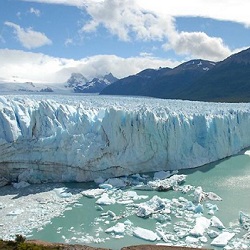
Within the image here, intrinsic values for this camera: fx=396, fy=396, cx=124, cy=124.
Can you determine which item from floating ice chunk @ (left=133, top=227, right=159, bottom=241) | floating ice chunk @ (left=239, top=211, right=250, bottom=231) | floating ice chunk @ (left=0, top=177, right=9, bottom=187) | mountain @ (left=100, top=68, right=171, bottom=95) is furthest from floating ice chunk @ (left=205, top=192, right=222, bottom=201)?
mountain @ (left=100, top=68, right=171, bottom=95)

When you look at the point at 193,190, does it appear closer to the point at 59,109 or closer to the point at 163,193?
the point at 163,193

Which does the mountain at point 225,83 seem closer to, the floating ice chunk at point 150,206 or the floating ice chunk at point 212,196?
the floating ice chunk at point 212,196

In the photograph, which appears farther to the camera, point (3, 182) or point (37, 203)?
point (3, 182)

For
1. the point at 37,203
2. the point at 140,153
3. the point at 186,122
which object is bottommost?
the point at 37,203

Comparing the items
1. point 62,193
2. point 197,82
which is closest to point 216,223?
point 62,193

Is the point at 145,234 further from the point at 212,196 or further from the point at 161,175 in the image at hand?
the point at 161,175

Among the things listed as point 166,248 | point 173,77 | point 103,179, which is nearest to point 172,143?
point 103,179

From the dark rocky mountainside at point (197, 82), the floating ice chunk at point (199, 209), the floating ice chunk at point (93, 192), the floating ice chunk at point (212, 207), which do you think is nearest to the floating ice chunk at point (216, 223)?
the floating ice chunk at point (199, 209)
